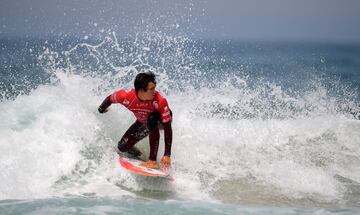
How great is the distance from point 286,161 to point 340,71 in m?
27.9

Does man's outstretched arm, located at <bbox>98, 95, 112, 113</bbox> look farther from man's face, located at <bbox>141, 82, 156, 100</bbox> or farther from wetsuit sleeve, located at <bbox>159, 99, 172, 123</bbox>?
wetsuit sleeve, located at <bbox>159, 99, 172, 123</bbox>

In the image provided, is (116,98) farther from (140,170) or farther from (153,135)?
(140,170)

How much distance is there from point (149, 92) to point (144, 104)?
12.1 inches

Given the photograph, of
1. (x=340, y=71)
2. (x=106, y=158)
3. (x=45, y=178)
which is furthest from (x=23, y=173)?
(x=340, y=71)

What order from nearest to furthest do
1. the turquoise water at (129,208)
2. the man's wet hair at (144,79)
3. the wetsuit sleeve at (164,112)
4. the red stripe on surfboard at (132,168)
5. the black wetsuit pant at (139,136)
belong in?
the turquoise water at (129,208)
the man's wet hair at (144,79)
the wetsuit sleeve at (164,112)
the red stripe on surfboard at (132,168)
the black wetsuit pant at (139,136)

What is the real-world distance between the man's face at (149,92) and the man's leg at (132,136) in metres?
0.78

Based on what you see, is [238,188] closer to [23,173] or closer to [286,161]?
[286,161]

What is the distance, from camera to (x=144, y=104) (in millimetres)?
5871

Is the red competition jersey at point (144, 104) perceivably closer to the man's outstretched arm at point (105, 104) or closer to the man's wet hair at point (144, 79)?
the man's outstretched arm at point (105, 104)

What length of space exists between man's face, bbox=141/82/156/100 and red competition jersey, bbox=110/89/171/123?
7cm

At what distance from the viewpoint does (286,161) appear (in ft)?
23.7

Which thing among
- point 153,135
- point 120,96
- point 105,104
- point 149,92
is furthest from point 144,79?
point 105,104

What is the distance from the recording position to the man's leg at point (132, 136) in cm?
639

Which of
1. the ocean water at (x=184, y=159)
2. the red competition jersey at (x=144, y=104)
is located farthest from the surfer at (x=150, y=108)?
the ocean water at (x=184, y=159)
